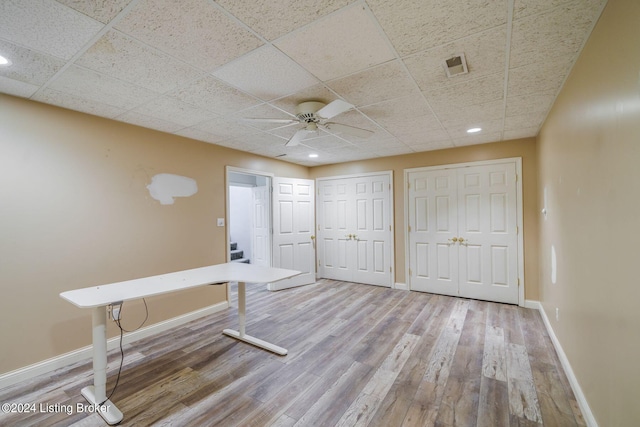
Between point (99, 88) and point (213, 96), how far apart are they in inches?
33.8

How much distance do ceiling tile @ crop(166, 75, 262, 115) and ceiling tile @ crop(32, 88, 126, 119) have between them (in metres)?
0.74

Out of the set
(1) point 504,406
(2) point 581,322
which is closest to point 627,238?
(2) point 581,322

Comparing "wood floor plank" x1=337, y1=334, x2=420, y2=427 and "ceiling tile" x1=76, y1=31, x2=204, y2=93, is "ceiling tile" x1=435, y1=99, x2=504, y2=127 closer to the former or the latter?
"ceiling tile" x1=76, y1=31, x2=204, y2=93

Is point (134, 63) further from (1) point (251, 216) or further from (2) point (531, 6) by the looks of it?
(1) point (251, 216)

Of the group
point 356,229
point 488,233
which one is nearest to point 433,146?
point 488,233

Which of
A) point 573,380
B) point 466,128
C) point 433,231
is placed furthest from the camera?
point 433,231

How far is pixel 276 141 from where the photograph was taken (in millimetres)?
3713

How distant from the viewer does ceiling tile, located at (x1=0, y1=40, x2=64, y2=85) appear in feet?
5.44

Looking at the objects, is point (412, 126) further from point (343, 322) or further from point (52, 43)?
point (52, 43)

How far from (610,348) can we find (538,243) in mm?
2717

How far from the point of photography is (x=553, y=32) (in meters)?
1.54

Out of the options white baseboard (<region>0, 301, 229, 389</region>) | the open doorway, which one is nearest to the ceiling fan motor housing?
the open doorway

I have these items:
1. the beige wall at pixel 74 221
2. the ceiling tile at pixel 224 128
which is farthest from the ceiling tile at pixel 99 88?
the ceiling tile at pixel 224 128

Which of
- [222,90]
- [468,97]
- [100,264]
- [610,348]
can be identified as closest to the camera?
[610,348]
